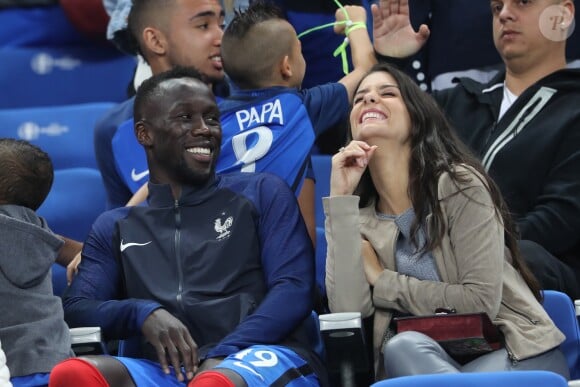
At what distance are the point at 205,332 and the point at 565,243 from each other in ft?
3.50

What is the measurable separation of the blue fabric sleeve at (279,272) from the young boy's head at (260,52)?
547 mm

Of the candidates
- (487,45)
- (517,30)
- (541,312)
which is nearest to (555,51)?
(517,30)

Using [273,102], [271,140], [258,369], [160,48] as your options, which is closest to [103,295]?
A: [258,369]

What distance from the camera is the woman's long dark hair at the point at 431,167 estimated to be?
3027 millimetres

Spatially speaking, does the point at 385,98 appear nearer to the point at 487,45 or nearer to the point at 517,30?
the point at 517,30

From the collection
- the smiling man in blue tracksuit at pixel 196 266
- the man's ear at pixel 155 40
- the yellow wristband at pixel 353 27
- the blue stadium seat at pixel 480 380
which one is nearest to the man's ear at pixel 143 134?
the smiling man in blue tracksuit at pixel 196 266

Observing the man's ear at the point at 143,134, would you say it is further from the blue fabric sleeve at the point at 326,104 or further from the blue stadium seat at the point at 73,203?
the blue stadium seat at the point at 73,203

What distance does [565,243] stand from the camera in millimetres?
3457

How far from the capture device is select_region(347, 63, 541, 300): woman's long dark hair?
3027 mm

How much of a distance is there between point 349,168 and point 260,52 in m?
0.70

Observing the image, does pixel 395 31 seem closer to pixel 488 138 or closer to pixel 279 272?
pixel 488 138

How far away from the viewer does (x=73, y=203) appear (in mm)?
4066

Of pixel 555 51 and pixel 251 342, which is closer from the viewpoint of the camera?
pixel 251 342

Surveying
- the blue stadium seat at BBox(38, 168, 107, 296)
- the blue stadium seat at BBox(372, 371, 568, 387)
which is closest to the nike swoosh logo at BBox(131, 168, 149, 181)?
the blue stadium seat at BBox(38, 168, 107, 296)
